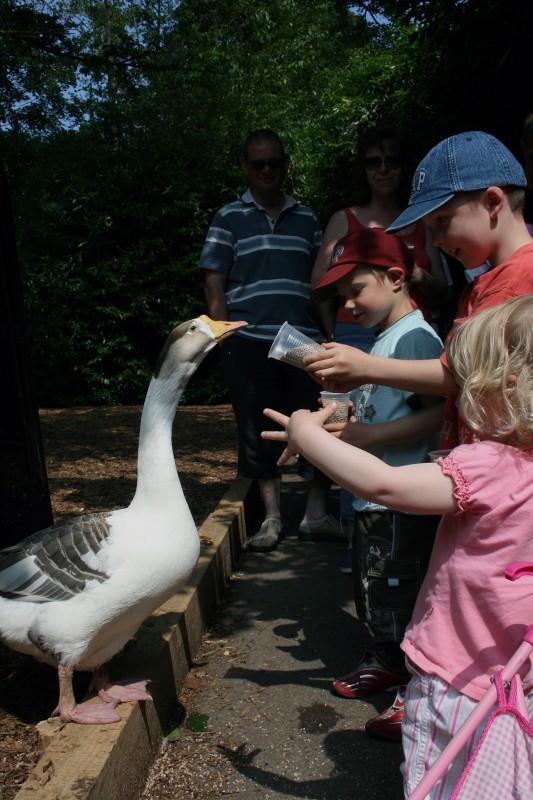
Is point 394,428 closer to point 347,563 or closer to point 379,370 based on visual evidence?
point 379,370

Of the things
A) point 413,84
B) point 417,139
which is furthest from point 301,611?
point 413,84

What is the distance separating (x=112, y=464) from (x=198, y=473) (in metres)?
0.87

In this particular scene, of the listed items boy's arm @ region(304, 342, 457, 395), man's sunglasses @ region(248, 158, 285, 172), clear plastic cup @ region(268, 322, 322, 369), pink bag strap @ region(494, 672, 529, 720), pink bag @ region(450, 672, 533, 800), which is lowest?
pink bag @ region(450, 672, 533, 800)

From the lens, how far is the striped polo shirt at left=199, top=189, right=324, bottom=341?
15.7 ft

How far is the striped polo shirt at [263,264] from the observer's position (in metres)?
4.79

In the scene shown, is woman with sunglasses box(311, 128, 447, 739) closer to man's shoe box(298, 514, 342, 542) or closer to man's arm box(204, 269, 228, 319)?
man's arm box(204, 269, 228, 319)

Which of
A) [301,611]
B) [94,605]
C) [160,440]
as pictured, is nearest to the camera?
[94,605]

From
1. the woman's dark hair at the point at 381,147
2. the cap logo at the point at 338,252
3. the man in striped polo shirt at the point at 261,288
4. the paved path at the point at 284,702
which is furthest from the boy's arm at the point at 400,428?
the man in striped polo shirt at the point at 261,288

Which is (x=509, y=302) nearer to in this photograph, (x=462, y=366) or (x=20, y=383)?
(x=462, y=366)

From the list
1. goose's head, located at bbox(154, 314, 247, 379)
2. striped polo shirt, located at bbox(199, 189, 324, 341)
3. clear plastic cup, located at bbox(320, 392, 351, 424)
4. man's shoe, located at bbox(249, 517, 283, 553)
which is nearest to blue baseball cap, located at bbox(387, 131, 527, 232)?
clear plastic cup, located at bbox(320, 392, 351, 424)

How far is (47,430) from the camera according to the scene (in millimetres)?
8977

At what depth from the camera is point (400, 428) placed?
267 cm

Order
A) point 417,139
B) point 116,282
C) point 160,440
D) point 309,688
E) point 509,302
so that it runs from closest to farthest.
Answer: point 509,302 < point 160,440 < point 309,688 < point 417,139 < point 116,282

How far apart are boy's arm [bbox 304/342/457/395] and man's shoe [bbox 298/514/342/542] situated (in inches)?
111
